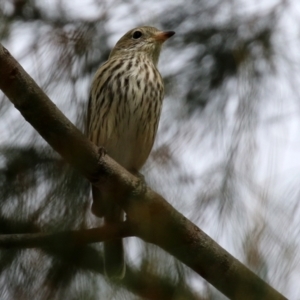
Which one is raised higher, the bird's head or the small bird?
the bird's head

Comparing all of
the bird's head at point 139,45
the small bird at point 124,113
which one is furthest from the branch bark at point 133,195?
the bird's head at point 139,45

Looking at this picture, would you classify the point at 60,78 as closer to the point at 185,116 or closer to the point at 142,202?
the point at 185,116

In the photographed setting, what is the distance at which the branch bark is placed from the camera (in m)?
2.06

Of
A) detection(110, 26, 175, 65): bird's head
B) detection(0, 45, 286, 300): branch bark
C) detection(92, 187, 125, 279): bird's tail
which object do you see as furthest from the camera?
detection(110, 26, 175, 65): bird's head

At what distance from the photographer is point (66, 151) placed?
2252 millimetres

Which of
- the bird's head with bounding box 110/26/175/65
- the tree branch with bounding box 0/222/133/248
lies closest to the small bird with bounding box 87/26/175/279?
the bird's head with bounding box 110/26/175/65

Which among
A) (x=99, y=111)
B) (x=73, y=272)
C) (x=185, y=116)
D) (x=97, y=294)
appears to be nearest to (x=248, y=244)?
(x=97, y=294)

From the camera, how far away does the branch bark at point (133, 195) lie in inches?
81.0

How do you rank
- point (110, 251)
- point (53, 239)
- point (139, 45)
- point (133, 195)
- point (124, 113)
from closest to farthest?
point (53, 239)
point (110, 251)
point (133, 195)
point (124, 113)
point (139, 45)

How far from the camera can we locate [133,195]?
8.39ft

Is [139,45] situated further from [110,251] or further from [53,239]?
[53,239]

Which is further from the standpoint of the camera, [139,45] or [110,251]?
[139,45]

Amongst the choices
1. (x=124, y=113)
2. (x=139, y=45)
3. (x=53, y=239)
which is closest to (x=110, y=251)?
(x=53, y=239)

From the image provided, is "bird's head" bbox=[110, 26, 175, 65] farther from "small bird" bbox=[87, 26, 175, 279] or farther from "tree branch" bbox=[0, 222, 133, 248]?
"tree branch" bbox=[0, 222, 133, 248]
